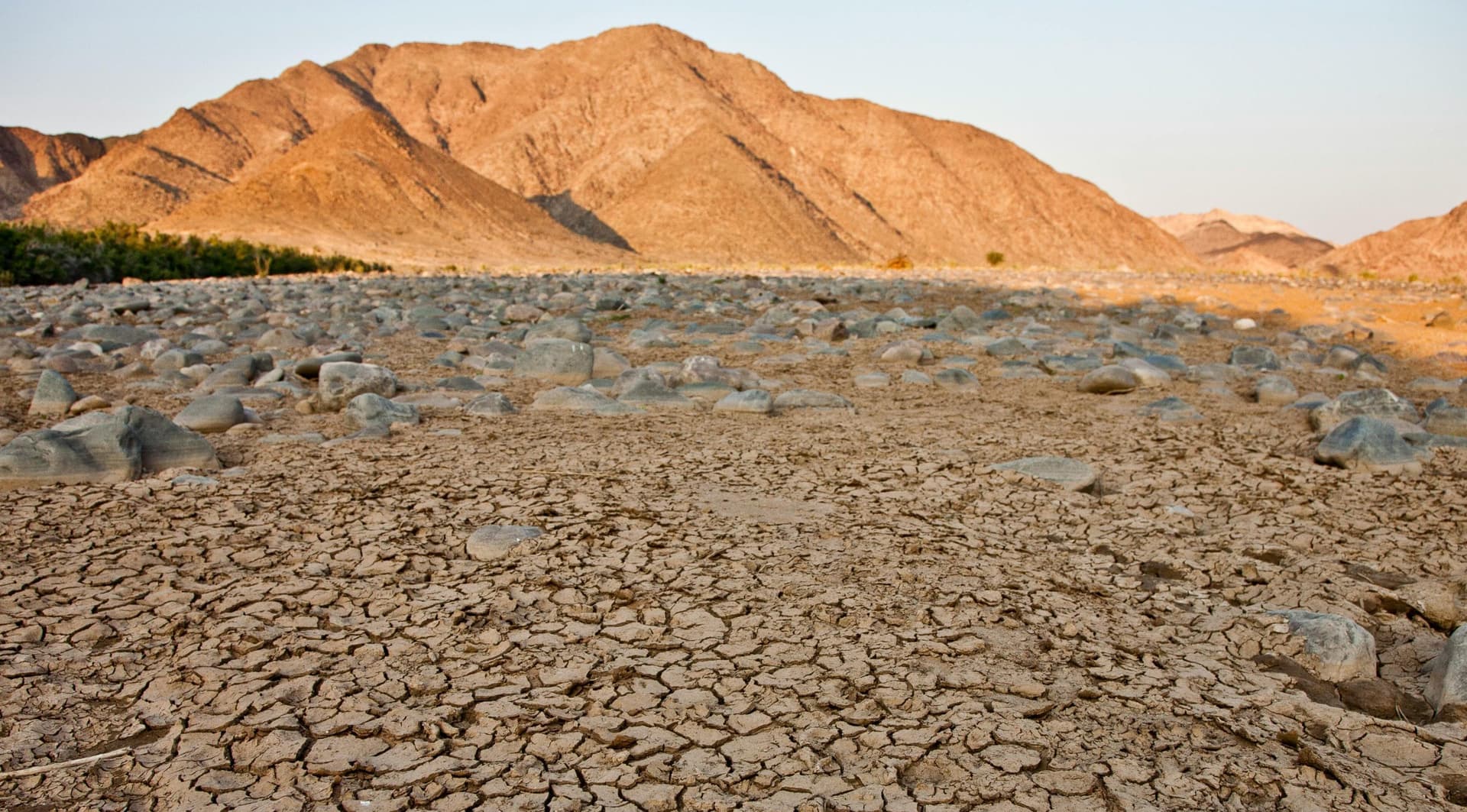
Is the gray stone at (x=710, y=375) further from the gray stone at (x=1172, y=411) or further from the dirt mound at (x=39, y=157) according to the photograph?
the dirt mound at (x=39, y=157)

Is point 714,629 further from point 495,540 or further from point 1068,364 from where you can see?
point 1068,364

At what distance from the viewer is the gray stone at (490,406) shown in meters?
3.42

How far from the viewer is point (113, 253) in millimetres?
12547

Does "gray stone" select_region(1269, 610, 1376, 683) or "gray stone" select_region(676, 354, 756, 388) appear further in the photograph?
"gray stone" select_region(676, 354, 756, 388)

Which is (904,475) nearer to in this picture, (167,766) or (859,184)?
(167,766)

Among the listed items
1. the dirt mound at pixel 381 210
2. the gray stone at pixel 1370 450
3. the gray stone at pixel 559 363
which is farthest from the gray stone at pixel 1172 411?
the dirt mound at pixel 381 210

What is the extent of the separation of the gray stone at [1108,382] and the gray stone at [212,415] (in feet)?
11.3

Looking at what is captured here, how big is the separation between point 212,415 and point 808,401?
215 centimetres

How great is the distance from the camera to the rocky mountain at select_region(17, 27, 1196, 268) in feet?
138

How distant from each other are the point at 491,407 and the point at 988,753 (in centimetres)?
255

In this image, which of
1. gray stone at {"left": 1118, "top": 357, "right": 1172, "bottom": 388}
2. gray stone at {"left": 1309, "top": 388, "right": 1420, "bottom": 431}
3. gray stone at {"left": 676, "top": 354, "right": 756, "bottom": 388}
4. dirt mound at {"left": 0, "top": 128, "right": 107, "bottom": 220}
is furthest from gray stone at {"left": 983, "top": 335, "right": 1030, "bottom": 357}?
dirt mound at {"left": 0, "top": 128, "right": 107, "bottom": 220}

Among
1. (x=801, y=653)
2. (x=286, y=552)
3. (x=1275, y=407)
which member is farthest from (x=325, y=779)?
(x=1275, y=407)

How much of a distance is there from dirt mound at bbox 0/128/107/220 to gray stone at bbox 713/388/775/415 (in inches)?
2857

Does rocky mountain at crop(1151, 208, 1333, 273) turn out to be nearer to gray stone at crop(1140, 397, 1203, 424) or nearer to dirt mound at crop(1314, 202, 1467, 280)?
dirt mound at crop(1314, 202, 1467, 280)
